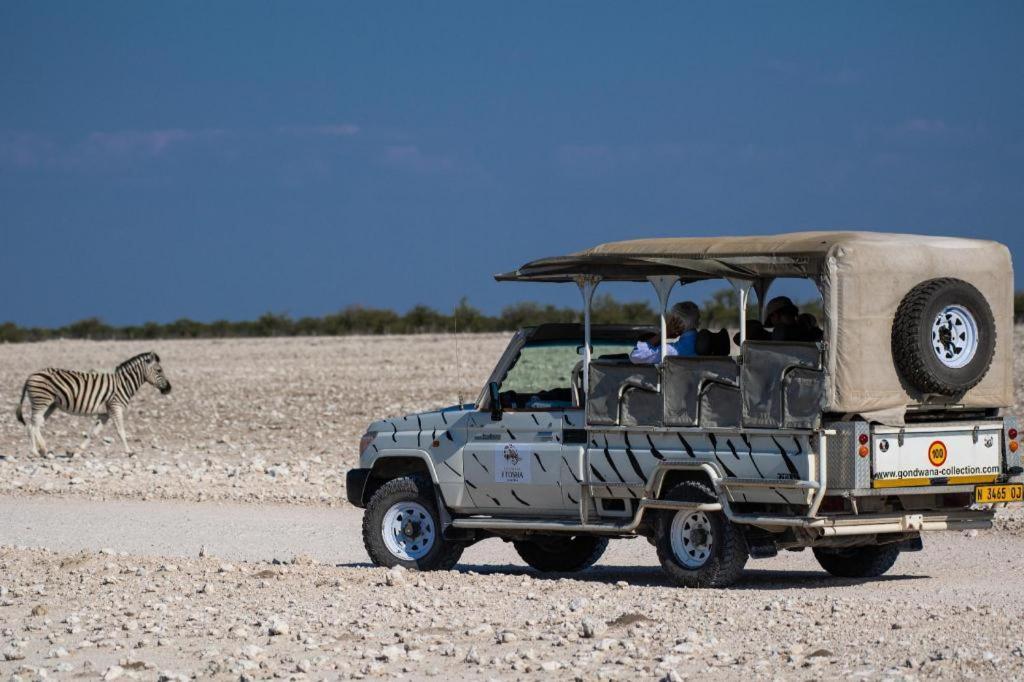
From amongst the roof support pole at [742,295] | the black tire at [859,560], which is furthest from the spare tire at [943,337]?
the black tire at [859,560]

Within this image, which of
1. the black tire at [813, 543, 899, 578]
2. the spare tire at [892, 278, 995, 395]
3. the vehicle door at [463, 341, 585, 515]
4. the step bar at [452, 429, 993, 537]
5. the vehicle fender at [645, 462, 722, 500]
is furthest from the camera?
the black tire at [813, 543, 899, 578]

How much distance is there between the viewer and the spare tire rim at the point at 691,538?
1256cm

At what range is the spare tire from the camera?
12156 mm

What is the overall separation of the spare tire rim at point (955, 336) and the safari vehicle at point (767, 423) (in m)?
0.01

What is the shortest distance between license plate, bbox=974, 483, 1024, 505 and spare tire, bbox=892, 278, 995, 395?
2.40 feet

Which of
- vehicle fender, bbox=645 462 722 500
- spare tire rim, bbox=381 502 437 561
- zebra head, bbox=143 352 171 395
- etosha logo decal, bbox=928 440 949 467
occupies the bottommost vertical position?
spare tire rim, bbox=381 502 437 561

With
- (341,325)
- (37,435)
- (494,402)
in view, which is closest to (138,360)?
(37,435)

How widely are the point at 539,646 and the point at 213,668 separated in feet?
6.06

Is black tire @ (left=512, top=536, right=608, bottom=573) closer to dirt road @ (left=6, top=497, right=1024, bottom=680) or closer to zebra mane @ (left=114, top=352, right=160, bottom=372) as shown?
dirt road @ (left=6, top=497, right=1024, bottom=680)

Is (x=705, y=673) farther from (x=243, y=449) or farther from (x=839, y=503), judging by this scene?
(x=243, y=449)

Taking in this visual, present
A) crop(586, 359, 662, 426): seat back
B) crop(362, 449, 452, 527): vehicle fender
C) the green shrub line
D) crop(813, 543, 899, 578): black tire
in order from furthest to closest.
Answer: the green shrub line, crop(362, 449, 452, 527): vehicle fender, crop(813, 543, 899, 578): black tire, crop(586, 359, 662, 426): seat back

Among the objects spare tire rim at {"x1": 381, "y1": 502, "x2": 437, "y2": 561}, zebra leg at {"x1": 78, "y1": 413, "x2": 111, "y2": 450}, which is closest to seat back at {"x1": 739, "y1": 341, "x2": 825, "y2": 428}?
spare tire rim at {"x1": 381, "y1": 502, "x2": 437, "y2": 561}

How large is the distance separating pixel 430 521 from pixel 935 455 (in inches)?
159

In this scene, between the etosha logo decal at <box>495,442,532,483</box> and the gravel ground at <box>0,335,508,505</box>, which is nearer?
the etosha logo decal at <box>495,442,532,483</box>
